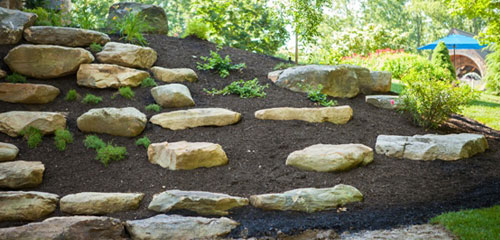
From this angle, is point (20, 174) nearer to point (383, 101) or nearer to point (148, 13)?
point (148, 13)

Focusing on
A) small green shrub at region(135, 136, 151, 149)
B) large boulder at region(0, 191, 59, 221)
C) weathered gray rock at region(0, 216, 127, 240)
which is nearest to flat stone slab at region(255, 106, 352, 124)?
small green shrub at region(135, 136, 151, 149)

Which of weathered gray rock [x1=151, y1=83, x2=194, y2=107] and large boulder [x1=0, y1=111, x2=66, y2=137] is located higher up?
weathered gray rock [x1=151, y1=83, x2=194, y2=107]

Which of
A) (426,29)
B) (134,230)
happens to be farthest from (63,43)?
(426,29)

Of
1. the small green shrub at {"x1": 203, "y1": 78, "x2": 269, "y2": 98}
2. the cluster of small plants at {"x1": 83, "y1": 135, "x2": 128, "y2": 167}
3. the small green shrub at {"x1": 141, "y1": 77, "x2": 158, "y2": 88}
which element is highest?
the small green shrub at {"x1": 141, "y1": 77, "x2": 158, "y2": 88}

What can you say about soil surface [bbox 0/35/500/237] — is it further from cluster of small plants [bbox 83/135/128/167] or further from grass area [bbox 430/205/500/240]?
grass area [bbox 430/205/500/240]

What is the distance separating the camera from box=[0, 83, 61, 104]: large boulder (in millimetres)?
5793

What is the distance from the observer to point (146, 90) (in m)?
6.52

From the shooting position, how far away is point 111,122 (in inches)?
214

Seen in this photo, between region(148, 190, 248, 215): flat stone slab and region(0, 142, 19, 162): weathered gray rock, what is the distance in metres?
Answer: 1.93

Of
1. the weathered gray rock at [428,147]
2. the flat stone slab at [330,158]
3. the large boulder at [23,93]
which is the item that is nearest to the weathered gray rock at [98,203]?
the flat stone slab at [330,158]

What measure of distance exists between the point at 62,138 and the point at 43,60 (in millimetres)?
1813

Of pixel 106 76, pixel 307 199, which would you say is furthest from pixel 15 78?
pixel 307 199

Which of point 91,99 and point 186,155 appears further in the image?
point 91,99

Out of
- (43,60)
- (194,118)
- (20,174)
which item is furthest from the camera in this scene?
(43,60)
